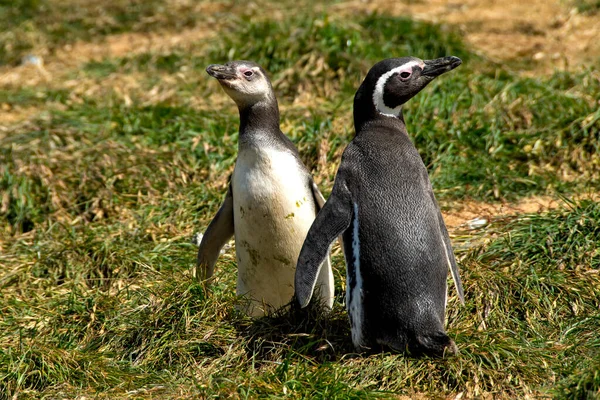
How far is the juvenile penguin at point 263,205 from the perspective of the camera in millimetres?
4359

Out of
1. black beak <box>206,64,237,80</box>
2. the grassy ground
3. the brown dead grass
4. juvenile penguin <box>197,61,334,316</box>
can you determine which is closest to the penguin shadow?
the grassy ground

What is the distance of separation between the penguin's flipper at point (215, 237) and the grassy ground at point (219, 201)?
203 mm

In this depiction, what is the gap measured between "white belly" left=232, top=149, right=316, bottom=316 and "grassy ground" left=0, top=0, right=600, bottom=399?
235 mm

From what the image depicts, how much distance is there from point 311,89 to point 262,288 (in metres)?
2.89

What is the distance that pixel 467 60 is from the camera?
24.5ft

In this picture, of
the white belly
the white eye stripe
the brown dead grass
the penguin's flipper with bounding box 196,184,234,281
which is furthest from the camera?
the brown dead grass

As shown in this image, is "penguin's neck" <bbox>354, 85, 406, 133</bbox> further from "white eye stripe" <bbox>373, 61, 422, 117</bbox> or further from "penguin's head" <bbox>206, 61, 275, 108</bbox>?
"penguin's head" <bbox>206, 61, 275, 108</bbox>

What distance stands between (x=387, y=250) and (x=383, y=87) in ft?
2.50

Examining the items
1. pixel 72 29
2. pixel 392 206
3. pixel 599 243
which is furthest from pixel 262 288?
pixel 72 29

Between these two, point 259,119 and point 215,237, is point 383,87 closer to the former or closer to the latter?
point 259,119

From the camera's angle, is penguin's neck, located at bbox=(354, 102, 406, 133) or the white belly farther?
the white belly

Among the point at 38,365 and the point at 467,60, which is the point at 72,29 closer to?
the point at 467,60

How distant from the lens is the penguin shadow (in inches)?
156

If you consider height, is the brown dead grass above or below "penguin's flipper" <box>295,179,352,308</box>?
below
